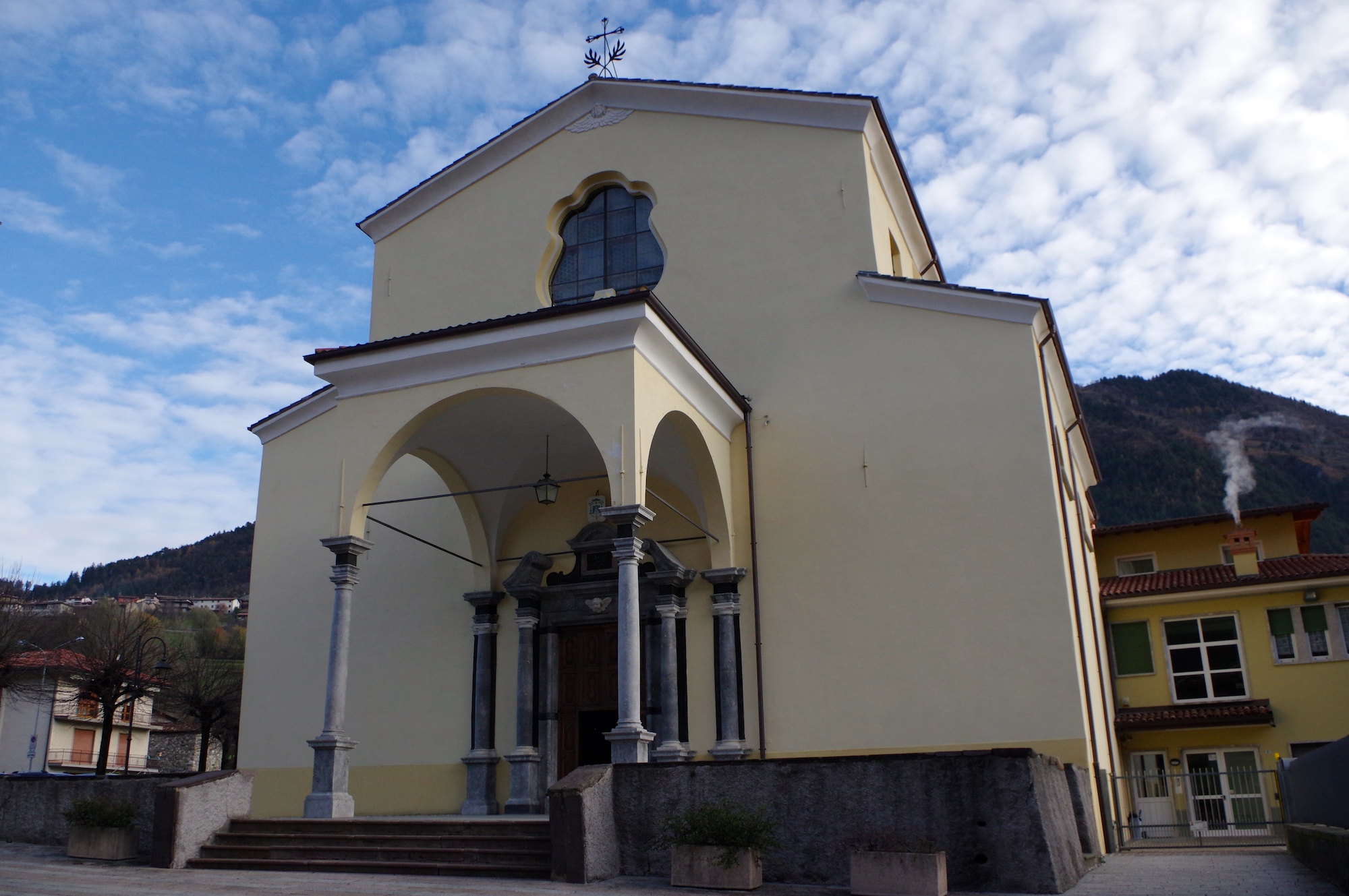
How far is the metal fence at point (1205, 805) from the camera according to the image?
16547 mm

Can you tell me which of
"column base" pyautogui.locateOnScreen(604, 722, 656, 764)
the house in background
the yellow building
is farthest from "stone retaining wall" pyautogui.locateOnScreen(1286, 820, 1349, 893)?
the house in background

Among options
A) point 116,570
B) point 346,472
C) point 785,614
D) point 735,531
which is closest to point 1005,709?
point 785,614

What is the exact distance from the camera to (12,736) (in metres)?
43.8

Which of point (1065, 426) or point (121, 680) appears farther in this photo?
point (121, 680)

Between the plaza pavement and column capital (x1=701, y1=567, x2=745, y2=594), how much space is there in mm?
4928

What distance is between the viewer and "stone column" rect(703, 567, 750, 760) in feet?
41.8

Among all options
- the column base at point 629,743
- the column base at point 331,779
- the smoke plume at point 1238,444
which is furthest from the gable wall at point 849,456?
the smoke plume at point 1238,444

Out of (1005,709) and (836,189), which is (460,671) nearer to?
(1005,709)

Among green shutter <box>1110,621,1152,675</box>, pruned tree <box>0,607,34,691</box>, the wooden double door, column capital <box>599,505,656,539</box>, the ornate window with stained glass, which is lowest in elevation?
the wooden double door

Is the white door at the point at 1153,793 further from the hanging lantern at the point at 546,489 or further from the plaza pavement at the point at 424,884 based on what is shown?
the hanging lantern at the point at 546,489

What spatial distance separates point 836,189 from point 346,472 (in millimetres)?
7489

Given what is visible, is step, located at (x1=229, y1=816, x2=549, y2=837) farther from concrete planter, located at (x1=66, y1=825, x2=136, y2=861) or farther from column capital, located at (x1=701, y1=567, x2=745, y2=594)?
column capital, located at (x1=701, y1=567, x2=745, y2=594)

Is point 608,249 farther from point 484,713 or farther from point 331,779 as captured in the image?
point 331,779

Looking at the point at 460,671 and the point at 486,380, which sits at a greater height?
the point at 486,380
